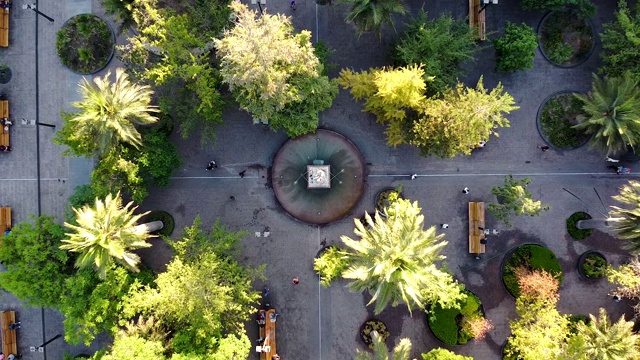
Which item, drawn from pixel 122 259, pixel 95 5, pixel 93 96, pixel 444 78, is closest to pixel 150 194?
pixel 122 259

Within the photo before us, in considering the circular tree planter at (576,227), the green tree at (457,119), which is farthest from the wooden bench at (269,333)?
the circular tree planter at (576,227)

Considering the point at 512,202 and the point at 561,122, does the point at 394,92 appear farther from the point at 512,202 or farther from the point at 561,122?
the point at 561,122

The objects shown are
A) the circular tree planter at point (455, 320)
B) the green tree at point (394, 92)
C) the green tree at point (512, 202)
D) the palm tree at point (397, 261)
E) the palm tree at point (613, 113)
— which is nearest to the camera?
the palm tree at point (397, 261)

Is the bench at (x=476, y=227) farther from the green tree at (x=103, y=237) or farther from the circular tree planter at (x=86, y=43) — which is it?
Result: the circular tree planter at (x=86, y=43)

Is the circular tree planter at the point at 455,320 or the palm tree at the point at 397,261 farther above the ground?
the palm tree at the point at 397,261

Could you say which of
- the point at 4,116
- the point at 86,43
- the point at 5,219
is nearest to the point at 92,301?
the point at 5,219

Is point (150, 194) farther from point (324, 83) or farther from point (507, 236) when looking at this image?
point (507, 236)
